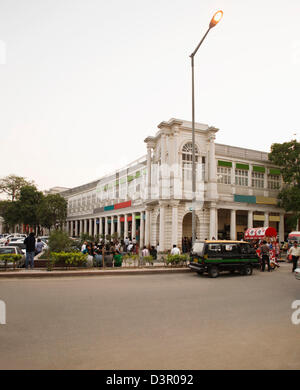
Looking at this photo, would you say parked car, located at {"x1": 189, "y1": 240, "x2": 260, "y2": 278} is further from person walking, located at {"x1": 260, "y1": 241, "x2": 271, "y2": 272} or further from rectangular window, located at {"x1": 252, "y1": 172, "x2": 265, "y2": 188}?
rectangular window, located at {"x1": 252, "y1": 172, "x2": 265, "y2": 188}

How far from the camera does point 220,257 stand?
45.8 ft

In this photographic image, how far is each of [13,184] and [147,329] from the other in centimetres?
6809

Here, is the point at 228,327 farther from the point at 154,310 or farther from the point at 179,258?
the point at 179,258

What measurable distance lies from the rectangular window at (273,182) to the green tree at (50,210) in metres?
38.4

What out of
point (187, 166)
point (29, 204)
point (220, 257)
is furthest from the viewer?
point (29, 204)

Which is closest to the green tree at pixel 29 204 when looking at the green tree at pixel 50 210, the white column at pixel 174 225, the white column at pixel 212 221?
the green tree at pixel 50 210

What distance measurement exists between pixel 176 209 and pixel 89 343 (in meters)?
23.8

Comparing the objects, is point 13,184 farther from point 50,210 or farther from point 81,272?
point 81,272

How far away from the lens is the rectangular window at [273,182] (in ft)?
121

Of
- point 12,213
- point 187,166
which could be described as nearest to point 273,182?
point 187,166

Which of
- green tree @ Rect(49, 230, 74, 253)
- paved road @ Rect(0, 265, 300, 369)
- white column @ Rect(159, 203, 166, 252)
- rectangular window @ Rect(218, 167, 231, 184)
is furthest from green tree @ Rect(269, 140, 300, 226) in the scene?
green tree @ Rect(49, 230, 74, 253)

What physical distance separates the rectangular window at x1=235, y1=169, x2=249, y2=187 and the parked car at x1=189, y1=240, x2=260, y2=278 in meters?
20.4

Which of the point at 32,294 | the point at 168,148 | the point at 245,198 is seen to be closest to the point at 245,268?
the point at 32,294

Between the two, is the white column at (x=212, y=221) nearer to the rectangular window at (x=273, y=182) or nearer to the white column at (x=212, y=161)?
the white column at (x=212, y=161)
